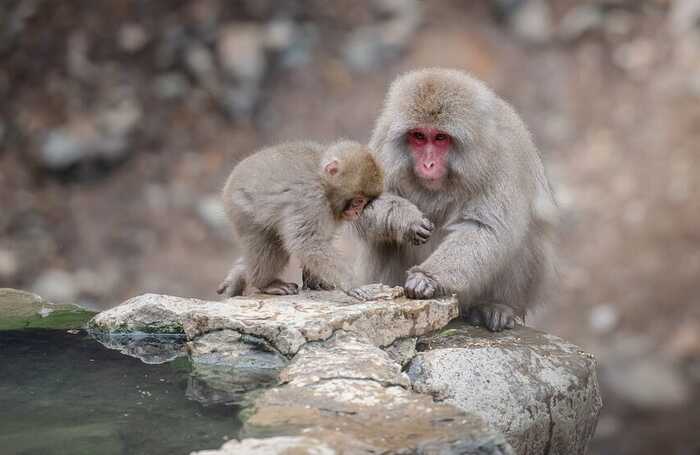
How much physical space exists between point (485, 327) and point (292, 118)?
668 cm

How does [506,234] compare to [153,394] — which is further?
[506,234]

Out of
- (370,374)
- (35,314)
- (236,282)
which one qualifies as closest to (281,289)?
(236,282)

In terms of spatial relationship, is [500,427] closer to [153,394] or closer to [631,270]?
[153,394]

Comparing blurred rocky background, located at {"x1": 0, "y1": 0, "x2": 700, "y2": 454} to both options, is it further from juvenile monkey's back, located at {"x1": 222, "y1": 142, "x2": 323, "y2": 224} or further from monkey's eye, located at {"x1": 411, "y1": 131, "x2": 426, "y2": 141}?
juvenile monkey's back, located at {"x1": 222, "y1": 142, "x2": 323, "y2": 224}

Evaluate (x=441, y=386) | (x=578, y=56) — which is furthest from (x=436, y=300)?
(x=578, y=56)

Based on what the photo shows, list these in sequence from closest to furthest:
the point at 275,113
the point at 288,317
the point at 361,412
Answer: the point at 361,412 < the point at 288,317 < the point at 275,113

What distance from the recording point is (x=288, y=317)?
393 centimetres

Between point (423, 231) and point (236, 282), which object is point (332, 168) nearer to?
point (423, 231)

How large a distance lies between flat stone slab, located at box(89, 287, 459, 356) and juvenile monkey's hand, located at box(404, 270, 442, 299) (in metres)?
0.06

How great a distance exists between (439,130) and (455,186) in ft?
0.95

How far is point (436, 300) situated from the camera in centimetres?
438

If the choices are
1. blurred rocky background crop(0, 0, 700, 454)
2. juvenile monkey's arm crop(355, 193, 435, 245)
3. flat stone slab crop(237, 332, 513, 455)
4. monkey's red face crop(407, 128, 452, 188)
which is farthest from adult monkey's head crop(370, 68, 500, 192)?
blurred rocky background crop(0, 0, 700, 454)

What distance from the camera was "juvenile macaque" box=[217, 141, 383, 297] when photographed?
15.3ft

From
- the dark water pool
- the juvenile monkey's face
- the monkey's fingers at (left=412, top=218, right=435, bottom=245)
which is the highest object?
the juvenile monkey's face
